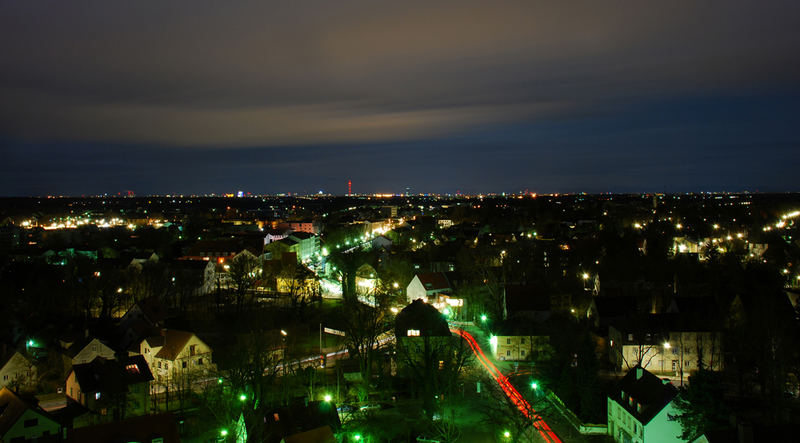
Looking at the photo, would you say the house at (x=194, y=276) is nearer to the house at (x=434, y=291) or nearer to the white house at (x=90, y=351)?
the white house at (x=90, y=351)

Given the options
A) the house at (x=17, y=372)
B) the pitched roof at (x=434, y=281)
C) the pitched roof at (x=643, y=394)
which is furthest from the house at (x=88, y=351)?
the pitched roof at (x=643, y=394)

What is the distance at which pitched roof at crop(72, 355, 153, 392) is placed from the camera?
1881cm

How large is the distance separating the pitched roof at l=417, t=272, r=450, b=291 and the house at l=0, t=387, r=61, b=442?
2170 cm

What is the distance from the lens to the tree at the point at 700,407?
15.1 m

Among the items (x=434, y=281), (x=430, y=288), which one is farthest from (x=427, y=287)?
(x=434, y=281)

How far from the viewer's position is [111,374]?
63.5 feet

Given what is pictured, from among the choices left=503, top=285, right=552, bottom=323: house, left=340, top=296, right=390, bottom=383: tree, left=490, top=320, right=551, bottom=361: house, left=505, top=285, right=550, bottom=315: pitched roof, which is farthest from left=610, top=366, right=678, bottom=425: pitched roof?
left=505, top=285, right=550, bottom=315: pitched roof

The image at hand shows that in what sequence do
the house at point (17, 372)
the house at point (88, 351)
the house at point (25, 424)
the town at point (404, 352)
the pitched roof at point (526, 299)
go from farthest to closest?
the pitched roof at point (526, 299)
the house at point (88, 351)
the house at point (17, 372)
the town at point (404, 352)
the house at point (25, 424)

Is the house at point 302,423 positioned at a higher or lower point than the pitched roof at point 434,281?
lower

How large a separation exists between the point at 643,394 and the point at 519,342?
7.65 m

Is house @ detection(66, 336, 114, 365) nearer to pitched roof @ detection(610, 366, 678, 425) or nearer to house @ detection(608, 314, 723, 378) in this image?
pitched roof @ detection(610, 366, 678, 425)

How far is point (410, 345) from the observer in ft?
76.6

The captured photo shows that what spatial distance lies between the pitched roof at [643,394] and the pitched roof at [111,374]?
16272 mm

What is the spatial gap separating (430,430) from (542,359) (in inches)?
291
